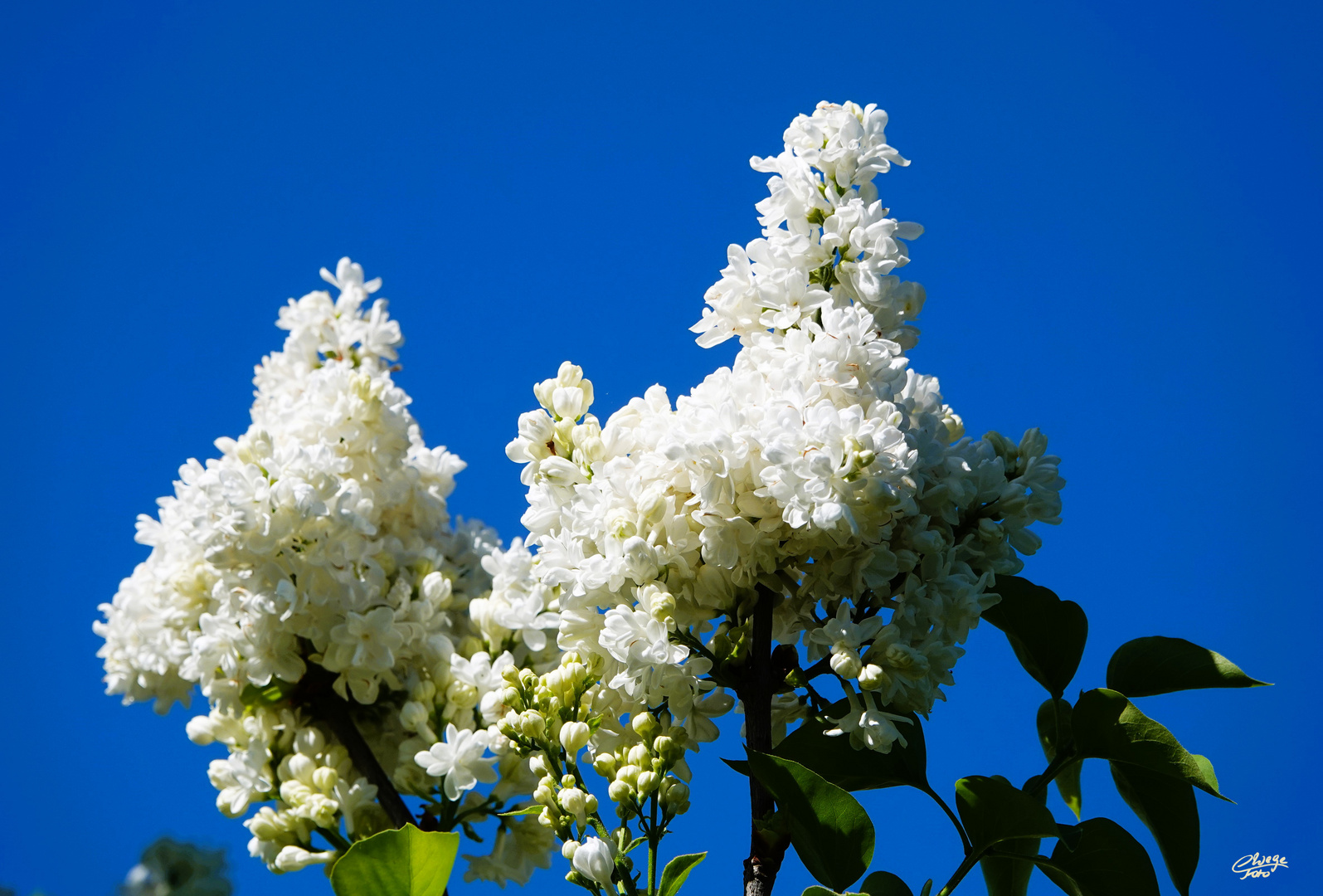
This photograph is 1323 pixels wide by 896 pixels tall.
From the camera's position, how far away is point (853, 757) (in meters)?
1.14

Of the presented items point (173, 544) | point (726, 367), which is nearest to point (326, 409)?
point (173, 544)

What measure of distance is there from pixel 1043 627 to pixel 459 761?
723mm

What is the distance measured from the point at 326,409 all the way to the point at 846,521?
0.96 m

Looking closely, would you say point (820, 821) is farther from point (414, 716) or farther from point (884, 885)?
point (414, 716)

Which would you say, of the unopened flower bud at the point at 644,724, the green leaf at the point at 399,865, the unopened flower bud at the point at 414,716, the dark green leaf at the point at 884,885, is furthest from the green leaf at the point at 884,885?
the unopened flower bud at the point at 414,716

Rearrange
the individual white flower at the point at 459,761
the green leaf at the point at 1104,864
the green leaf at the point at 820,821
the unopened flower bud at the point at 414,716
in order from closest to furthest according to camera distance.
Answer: the green leaf at the point at 820,821, the green leaf at the point at 1104,864, the individual white flower at the point at 459,761, the unopened flower bud at the point at 414,716

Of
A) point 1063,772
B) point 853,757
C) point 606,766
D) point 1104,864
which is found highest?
point 606,766

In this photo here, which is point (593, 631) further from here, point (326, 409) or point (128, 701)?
point (128, 701)

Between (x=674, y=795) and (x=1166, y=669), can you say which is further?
(x=1166, y=669)

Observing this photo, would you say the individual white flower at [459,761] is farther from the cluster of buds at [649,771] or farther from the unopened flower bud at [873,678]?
the unopened flower bud at [873,678]

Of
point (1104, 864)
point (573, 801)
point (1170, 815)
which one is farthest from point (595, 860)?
point (1170, 815)

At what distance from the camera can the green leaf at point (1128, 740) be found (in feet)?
3.63

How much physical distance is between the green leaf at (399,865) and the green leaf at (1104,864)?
602mm

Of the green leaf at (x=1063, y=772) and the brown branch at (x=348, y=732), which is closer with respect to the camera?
the green leaf at (x=1063, y=772)
